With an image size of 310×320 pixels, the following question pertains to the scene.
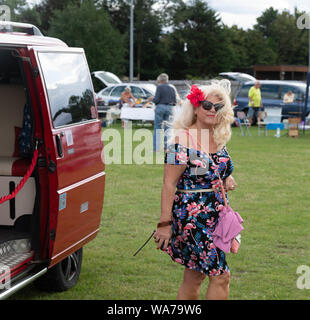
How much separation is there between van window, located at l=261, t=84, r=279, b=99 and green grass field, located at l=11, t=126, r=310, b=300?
1381cm

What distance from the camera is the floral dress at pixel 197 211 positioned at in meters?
4.32

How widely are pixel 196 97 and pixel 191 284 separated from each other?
1.32 m

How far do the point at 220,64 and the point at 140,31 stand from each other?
1039 centimetres

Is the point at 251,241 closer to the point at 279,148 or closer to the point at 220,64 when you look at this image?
the point at 279,148

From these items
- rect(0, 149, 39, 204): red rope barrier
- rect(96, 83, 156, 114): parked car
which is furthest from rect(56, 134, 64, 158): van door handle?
rect(96, 83, 156, 114): parked car

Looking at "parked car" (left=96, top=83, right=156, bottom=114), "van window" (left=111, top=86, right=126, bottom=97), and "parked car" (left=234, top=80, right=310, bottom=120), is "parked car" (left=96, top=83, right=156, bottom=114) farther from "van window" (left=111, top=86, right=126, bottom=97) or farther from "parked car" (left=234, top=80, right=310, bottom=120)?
Answer: "parked car" (left=234, top=80, right=310, bottom=120)

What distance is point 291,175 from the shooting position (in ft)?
41.1

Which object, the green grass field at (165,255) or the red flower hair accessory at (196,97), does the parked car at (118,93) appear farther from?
the red flower hair accessory at (196,97)

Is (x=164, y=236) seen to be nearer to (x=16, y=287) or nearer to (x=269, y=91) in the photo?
(x=16, y=287)

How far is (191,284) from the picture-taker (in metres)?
4.54

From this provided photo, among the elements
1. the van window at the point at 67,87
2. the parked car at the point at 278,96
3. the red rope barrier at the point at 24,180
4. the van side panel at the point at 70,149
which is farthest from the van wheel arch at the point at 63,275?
the parked car at the point at 278,96

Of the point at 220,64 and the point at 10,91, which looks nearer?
the point at 10,91

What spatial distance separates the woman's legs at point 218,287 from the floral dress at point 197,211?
0.05 meters
